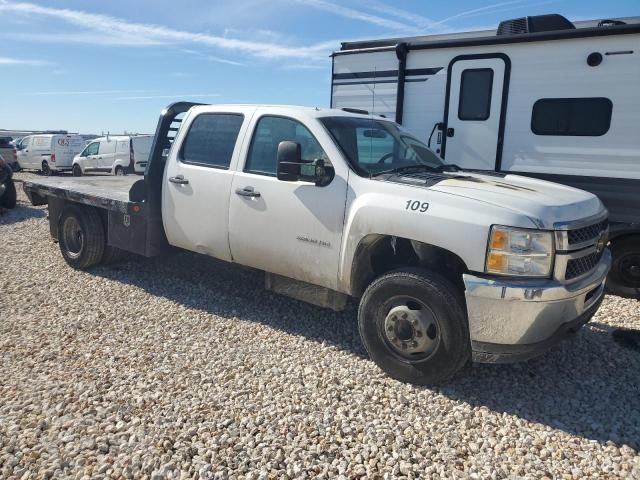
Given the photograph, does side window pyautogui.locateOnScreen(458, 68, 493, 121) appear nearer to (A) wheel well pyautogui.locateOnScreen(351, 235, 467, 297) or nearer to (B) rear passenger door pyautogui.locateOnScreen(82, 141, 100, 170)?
(A) wheel well pyautogui.locateOnScreen(351, 235, 467, 297)

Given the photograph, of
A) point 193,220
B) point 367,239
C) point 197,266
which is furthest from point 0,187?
point 367,239

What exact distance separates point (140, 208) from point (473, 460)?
405cm

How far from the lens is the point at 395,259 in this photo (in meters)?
4.12

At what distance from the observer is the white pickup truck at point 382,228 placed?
10.7 ft

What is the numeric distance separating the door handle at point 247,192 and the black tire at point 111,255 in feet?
8.32

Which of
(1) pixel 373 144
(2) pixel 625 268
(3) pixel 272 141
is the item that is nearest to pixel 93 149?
(3) pixel 272 141

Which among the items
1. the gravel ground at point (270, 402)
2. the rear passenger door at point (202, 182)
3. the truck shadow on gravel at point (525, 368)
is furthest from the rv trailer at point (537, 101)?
the rear passenger door at point (202, 182)

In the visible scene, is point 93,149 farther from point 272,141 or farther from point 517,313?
point 517,313

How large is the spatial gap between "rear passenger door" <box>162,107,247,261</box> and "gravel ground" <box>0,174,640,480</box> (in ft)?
2.50

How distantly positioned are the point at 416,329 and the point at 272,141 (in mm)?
2126

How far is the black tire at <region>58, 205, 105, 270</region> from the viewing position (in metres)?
6.12

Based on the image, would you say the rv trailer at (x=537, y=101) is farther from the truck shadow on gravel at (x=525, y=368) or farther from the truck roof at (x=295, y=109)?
the truck roof at (x=295, y=109)

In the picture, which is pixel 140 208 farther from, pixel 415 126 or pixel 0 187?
pixel 0 187

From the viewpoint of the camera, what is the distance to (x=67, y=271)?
20.8ft
